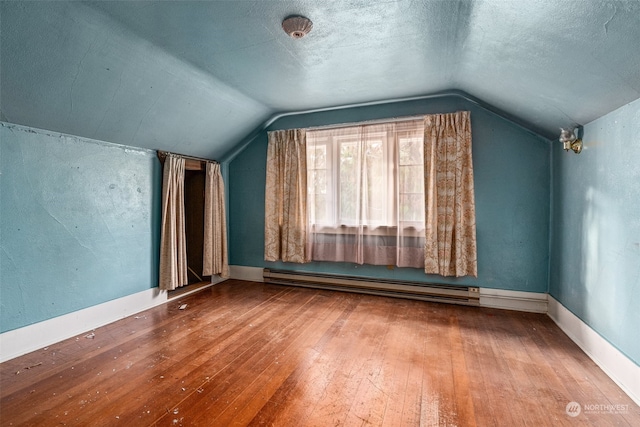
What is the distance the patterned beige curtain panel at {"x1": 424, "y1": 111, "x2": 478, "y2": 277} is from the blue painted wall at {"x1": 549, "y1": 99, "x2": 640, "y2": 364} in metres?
0.82

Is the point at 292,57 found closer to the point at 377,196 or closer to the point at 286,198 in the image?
the point at 377,196

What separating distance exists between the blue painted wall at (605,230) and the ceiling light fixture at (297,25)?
81.9 inches

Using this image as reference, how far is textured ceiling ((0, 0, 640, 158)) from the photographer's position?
1.64 meters

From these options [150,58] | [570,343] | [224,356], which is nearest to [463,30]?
[150,58]

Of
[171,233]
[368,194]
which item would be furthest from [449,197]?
[171,233]

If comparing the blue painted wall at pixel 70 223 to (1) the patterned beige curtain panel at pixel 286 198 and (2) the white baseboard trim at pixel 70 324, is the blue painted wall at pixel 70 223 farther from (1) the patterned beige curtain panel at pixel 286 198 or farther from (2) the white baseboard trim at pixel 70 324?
(1) the patterned beige curtain panel at pixel 286 198

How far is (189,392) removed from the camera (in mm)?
1813

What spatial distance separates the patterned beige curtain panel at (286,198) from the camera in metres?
4.01

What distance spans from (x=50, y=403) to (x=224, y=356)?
100cm

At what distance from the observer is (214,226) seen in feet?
13.7

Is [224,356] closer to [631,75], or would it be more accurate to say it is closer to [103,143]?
[103,143]

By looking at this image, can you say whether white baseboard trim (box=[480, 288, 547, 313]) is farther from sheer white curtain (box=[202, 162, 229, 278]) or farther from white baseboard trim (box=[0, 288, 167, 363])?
white baseboard trim (box=[0, 288, 167, 363])

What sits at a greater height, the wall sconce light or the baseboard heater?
the wall sconce light

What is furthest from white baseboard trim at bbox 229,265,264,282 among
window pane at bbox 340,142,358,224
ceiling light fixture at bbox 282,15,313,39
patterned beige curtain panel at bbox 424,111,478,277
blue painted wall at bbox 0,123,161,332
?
ceiling light fixture at bbox 282,15,313,39
